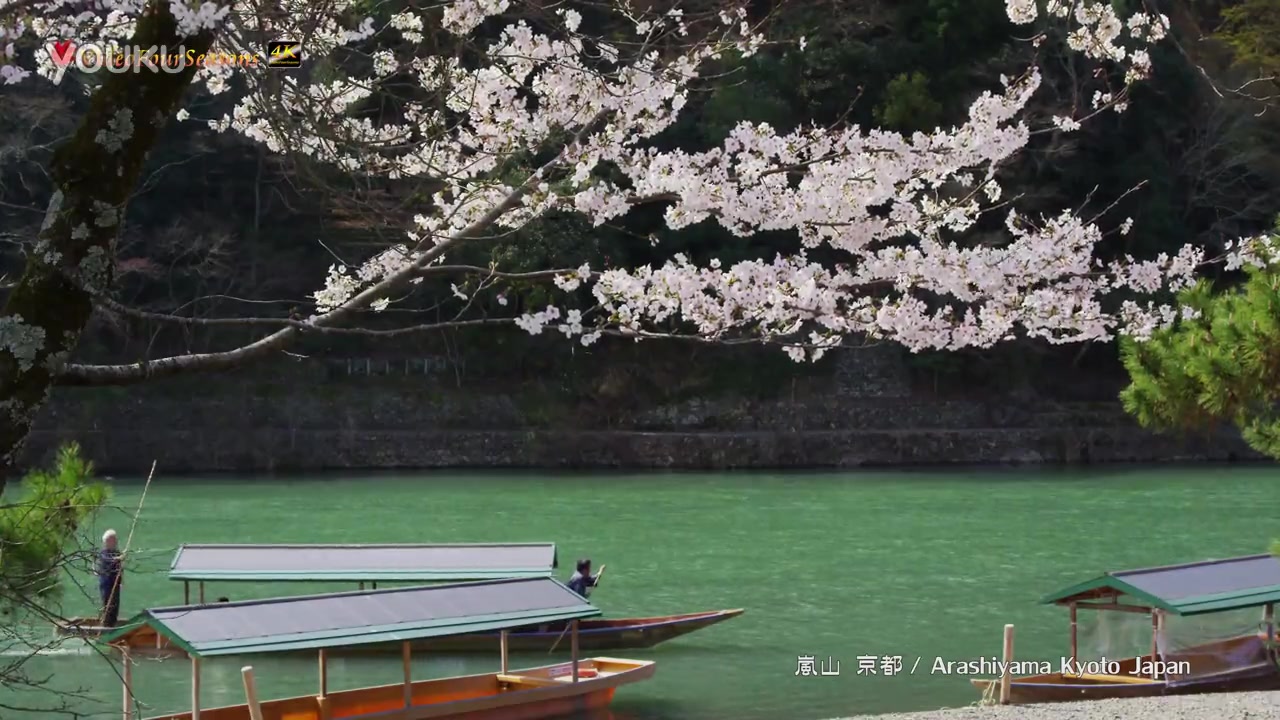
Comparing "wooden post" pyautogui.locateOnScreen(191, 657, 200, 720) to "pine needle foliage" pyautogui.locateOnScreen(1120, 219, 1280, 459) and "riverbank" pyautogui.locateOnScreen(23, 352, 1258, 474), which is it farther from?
"riverbank" pyautogui.locateOnScreen(23, 352, 1258, 474)

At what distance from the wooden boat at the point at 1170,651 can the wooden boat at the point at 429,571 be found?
9.30 feet

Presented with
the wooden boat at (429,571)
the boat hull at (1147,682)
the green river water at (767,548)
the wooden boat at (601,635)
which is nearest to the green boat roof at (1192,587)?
the boat hull at (1147,682)

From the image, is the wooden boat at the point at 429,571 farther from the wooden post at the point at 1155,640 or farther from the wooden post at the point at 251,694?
the wooden post at the point at 251,694

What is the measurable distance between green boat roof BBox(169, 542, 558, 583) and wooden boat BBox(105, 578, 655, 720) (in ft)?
6.31

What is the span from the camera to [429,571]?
38.7 ft

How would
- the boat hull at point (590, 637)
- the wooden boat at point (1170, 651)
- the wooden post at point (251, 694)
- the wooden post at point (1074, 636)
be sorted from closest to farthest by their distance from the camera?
1. the wooden post at point (251, 694)
2. the wooden boat at point (1170, 651)
3. the wooden post at point (1074, 636)
4. the boat hull at point (590, 637)

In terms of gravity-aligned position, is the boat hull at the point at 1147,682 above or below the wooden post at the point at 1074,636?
below

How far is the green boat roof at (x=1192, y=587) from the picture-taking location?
926cm

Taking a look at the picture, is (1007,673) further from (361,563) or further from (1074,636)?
(361,563)

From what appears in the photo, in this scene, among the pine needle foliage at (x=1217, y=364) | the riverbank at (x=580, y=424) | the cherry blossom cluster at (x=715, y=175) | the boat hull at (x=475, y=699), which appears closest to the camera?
the cherry blossom cluster at (x=715, y=175)

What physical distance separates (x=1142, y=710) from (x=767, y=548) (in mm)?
10271

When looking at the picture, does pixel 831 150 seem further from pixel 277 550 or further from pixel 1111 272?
pixel 277 550

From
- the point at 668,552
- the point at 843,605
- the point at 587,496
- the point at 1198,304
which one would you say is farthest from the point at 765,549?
the point at 1198,304

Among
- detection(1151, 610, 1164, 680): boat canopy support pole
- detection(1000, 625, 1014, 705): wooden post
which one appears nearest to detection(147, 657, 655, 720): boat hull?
detection(1000, 625, 1014, 705): wooden post
